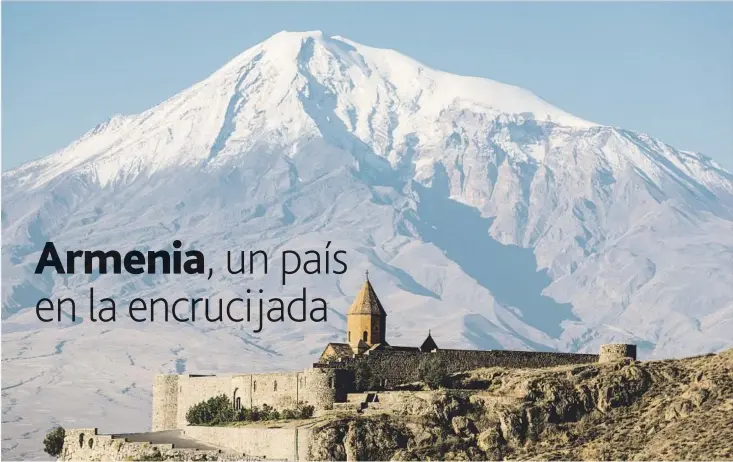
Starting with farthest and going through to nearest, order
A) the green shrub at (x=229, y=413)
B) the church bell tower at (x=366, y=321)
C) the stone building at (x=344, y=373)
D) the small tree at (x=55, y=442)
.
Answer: the church bell tower at (x=366, y=321) → the small tree at (x=55, y=442) → the stone building at (x=344, y=373) → the green shrub at (x=229, y=413)

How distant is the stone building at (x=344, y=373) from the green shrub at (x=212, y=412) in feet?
2.23

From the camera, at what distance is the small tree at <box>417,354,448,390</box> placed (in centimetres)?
8669

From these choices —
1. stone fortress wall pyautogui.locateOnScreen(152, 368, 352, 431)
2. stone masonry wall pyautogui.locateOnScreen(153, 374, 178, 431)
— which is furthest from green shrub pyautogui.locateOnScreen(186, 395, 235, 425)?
stone masonry wall pyautogui.locateOnScreen(153, 374, 178, 431)

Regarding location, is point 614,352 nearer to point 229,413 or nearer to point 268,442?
point 229,413

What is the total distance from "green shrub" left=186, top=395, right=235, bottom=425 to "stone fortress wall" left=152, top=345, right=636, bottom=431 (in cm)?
67

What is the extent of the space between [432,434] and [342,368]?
9.03m

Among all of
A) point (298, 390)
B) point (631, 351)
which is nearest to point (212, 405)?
point (298, 390)

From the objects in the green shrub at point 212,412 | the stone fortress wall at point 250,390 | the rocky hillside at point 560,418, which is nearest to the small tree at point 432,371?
the rocky hillside at point 560,418

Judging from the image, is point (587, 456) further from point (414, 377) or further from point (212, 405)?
point (212, 405)

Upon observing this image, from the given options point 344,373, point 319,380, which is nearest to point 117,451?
point 319,380

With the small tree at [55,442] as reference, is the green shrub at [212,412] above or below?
above

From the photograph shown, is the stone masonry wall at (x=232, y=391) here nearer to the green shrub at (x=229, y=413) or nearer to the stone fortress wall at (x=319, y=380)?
the stone fortress wall at (x=319, y=380)

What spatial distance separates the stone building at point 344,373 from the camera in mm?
85750

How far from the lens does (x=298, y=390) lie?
86.1 meters
